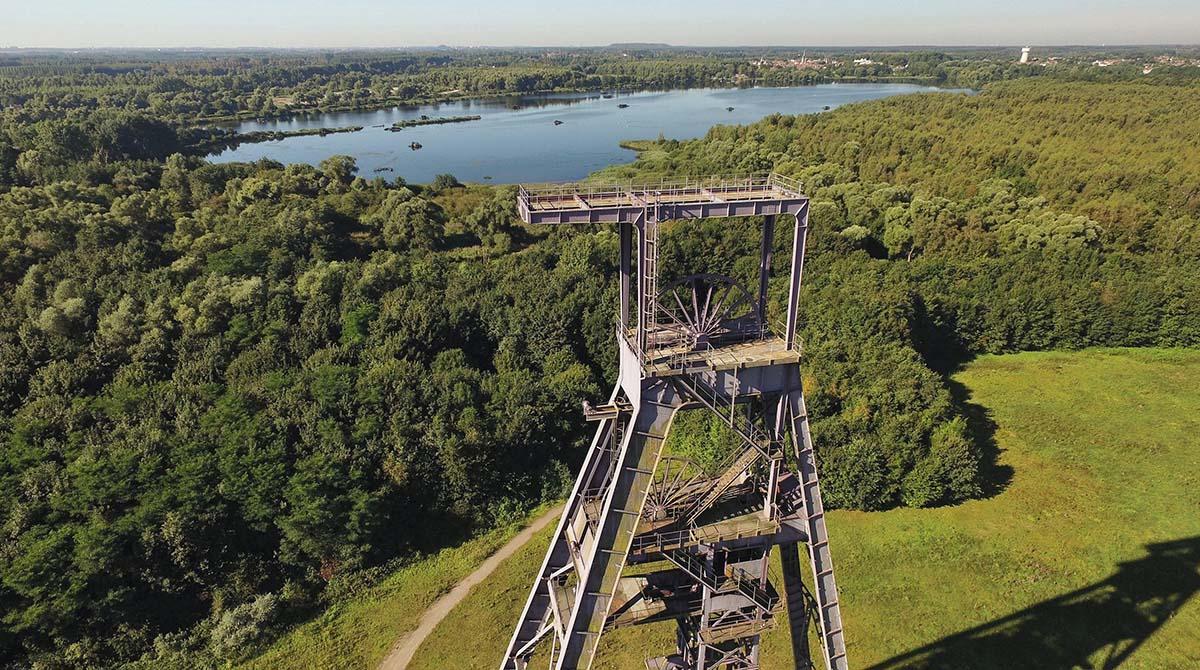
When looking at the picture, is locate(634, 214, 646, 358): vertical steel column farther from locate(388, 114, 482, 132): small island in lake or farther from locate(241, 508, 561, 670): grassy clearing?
locate(388, 114, 482, 132): small island in lake

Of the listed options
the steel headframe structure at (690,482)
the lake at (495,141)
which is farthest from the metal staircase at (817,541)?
the lake at (495,141)

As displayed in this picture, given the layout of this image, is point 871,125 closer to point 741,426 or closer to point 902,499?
point 902,499

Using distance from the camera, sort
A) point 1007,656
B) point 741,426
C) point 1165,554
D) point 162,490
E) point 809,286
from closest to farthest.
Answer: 1. point 741,426
2. point 1007,656
3. point 162,490
4. point 1165,554
5. point 809,286

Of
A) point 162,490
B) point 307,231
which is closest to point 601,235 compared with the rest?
point 307,231

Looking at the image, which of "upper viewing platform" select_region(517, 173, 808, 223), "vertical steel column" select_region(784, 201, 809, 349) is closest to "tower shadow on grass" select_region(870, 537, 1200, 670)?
"vertical steel column" select_region(784, 201, 809, 349)

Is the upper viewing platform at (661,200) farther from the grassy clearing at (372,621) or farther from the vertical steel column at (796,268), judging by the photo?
the grassy clearing at (372,621)

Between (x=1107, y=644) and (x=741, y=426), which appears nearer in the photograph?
(x=741, y=426)

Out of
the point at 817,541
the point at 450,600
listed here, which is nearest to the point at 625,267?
the point at 817,541
